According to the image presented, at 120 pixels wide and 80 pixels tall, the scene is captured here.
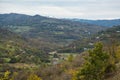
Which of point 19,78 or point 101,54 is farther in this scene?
point 19,78

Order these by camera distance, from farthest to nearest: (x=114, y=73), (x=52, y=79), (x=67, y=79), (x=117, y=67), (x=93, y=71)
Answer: (x=52, y=79), (x=67, y=79), (x=117, y=67), (x=114, y=73), (x=93, y=71)

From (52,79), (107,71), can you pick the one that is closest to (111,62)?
(107,71)

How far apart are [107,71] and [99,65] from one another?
27.7ft

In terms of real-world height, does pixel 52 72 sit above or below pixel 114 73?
below

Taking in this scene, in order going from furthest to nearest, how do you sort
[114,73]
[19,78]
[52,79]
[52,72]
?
[19,78], [52,72], [52,79], [114,73]

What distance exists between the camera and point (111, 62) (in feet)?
211

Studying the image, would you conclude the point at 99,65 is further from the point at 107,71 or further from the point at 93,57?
the point at 107,71

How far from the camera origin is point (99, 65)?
187 feet

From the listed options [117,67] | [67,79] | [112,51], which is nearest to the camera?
[117,67]

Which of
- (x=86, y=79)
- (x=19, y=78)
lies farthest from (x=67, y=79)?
(x=19, y=78)

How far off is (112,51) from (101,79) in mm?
28262

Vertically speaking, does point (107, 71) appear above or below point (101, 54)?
below

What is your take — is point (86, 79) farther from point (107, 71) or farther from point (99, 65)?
point (107, 71)

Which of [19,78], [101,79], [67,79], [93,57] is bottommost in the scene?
[19,78]
